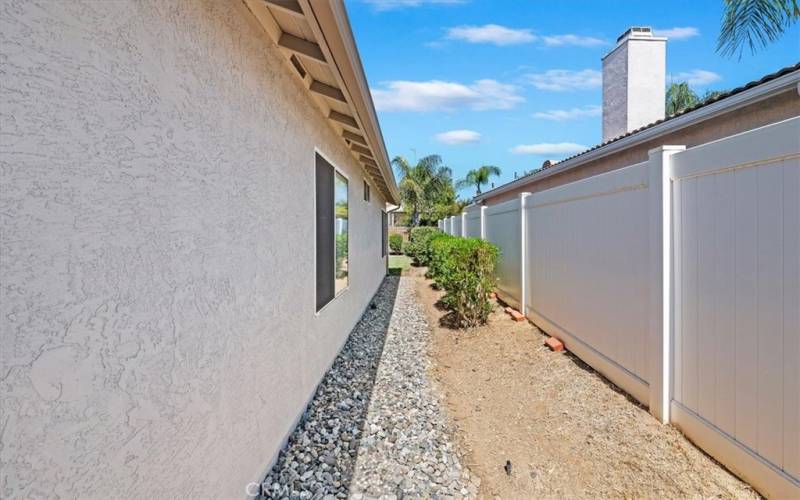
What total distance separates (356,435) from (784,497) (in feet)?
10.5

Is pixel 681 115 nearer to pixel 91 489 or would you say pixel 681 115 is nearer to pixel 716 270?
pixel 716 270

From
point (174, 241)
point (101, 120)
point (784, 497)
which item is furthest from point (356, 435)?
point (101, 120)

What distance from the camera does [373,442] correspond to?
3963mm

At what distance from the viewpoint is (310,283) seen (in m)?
4.74

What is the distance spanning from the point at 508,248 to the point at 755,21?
5.40 m

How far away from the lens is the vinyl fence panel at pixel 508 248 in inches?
335

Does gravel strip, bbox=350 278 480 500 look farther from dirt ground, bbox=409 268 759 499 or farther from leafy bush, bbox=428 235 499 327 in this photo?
leafy bush, bbox=428 235 499 327

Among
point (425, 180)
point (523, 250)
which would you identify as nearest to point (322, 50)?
point (523, 250)

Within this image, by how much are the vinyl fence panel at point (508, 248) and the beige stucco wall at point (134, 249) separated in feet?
20.3

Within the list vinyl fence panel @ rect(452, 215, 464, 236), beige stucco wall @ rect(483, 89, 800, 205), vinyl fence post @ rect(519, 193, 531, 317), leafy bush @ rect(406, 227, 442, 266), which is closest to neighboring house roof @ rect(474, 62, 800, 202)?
beige stucco wall @ rect(483, 89, 800, 205)

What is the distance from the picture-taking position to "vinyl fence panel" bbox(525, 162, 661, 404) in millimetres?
4219

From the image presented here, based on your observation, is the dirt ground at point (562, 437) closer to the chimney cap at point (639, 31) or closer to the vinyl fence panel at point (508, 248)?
the vinyl fence panel at point (508, 248)

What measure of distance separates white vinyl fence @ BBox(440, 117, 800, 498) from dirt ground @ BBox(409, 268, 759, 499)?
21 centimetres

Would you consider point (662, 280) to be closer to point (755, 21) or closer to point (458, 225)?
point (755, 21)
